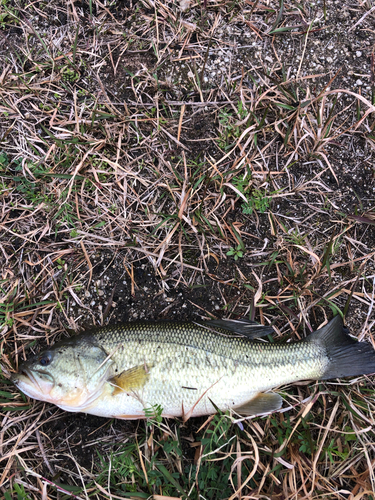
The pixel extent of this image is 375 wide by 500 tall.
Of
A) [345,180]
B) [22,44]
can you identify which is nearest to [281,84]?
[345,180]

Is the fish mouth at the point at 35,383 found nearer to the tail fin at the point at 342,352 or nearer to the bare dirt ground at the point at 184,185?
the bare dirt ground at the point at 184,185

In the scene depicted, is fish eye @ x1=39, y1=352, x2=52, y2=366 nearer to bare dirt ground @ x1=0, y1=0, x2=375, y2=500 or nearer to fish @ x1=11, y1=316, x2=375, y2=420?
fish @ x1=11, y1=316, x2=375, y2=420

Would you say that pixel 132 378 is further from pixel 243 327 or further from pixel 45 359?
pixel 243 327

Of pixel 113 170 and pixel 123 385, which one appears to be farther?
pixel 113 170

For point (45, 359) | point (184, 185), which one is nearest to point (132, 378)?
point (45, 359)

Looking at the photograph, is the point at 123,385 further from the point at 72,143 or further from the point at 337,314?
the point at 72,143

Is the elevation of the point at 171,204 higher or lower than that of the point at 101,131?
lower

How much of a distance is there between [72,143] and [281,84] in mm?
2342

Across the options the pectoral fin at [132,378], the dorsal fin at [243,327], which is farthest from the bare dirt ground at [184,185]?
the pectoral fin at [132,378]

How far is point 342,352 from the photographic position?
3242mm

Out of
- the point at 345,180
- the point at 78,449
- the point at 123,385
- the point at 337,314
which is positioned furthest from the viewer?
the point at 345,180

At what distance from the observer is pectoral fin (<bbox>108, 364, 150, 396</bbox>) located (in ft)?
9.57

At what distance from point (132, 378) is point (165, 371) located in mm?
293

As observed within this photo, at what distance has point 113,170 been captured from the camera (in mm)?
3594
